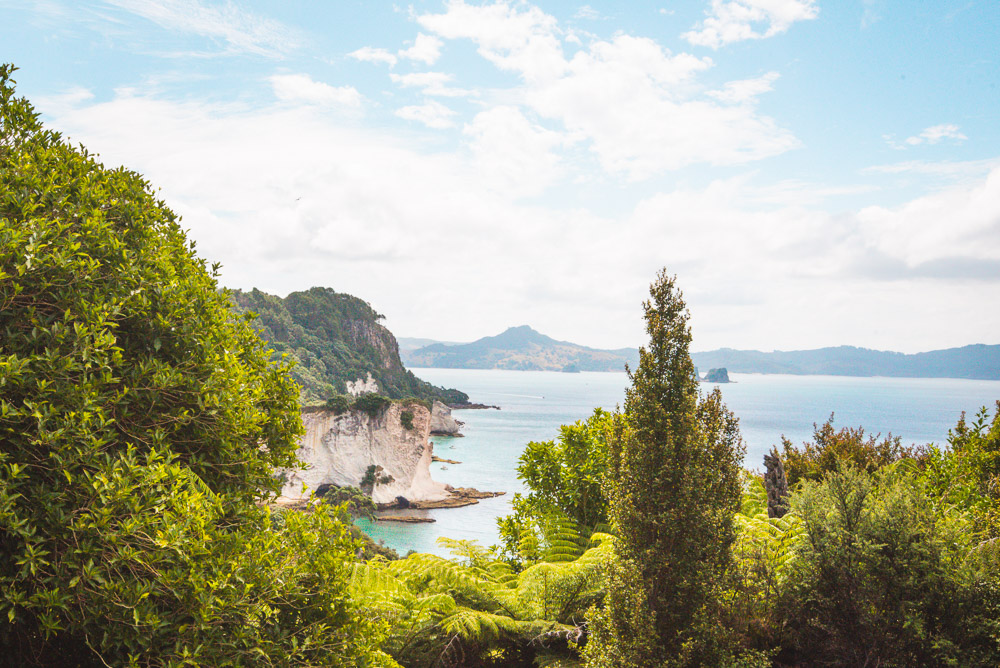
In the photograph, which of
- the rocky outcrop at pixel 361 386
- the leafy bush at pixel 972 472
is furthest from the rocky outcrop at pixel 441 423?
the leafy bush at pixel 972 472

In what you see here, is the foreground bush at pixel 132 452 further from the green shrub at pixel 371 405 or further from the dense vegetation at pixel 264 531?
the green shrub at pixel 371 405

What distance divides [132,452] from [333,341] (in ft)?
318

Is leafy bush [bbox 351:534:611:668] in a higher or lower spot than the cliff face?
higher

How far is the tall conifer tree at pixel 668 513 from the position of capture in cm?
415

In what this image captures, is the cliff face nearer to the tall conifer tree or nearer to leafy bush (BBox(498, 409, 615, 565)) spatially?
leafy bush (BBox(498, 409, 615, 565))

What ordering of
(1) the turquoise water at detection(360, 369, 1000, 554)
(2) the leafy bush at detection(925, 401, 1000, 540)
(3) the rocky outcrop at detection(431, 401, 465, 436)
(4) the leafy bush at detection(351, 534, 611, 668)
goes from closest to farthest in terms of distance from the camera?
(4) the leafy bush at detection(351, 534, 611, 668) → (2) the leafy bush at detection(925, 401, 1000, 540) → (1) the turquoise water at detection(360, 369, 1000, 554) → (3) the rocky outcrop at detection(431, 401, 465, 436)

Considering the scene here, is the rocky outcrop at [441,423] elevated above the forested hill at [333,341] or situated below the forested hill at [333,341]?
below

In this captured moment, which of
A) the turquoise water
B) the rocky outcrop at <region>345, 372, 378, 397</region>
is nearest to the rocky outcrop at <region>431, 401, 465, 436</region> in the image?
the turquoise water

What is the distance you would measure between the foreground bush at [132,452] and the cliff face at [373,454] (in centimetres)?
4654

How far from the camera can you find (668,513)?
164 inches

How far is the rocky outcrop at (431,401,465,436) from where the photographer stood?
8381 centimetres

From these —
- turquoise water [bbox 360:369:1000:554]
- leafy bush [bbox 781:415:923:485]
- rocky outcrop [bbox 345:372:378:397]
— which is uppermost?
leafy bush [bbox 781:415:923:485]

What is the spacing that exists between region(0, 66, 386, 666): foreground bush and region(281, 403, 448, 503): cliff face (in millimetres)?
46542

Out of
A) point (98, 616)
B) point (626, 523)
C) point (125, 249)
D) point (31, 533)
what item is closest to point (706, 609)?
point (626, 523)
